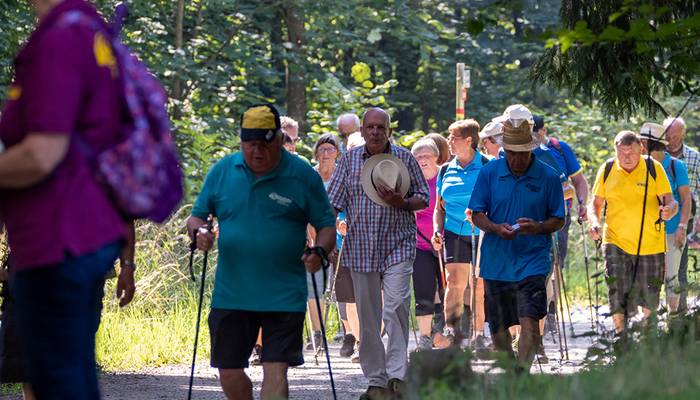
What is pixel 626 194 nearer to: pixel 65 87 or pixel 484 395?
pixel 484 395

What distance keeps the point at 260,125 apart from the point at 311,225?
2.25ft

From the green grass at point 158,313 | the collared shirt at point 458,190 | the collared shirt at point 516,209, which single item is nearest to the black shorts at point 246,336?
the collared shirt at point 516,209

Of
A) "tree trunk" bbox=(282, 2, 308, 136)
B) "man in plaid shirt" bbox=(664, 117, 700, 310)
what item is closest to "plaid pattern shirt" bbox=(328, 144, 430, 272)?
"man in plaid shirt" bbox=(664, 117, 700, 310)

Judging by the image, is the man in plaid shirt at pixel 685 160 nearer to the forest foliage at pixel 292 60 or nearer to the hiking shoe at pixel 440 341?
the forest foliage at pixel 292 60

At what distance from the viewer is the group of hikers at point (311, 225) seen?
4906mm

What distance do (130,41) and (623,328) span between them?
15.1m

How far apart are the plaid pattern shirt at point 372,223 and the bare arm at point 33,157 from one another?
6279 mm

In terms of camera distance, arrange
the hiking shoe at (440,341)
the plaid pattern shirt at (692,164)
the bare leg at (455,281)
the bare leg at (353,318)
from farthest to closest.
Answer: the plaid pattern shirt at (692,164) → the hiking shoe at (440,341) → the bare leg at (455,281) → the bare leg at (353,318)

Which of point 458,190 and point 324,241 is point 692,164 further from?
point 324,241

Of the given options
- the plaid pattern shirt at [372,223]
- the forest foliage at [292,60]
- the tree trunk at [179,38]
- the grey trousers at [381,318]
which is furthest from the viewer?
the tree trunk at [179,38]

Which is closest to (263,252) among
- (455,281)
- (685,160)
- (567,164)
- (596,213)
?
(455,281)

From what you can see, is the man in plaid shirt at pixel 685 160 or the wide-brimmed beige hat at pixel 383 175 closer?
the wide-brimmed beige hat at pixel 383 175

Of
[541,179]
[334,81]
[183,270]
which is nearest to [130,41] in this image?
[334,81]

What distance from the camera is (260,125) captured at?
8.47 m
